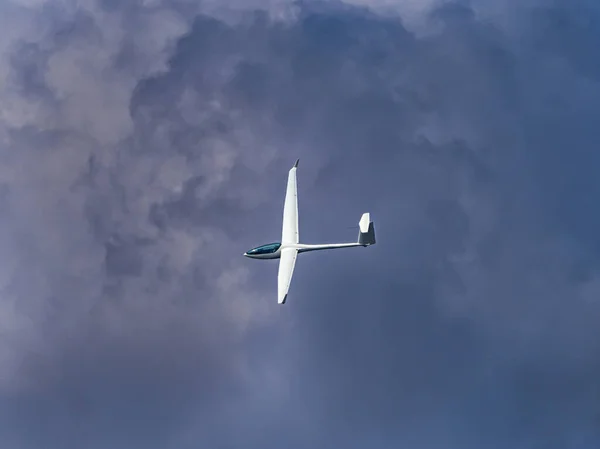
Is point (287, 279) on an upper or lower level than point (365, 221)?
lower
